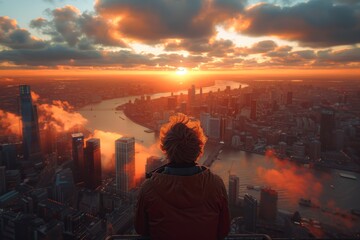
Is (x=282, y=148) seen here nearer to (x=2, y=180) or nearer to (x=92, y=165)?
(x=92, y=165)

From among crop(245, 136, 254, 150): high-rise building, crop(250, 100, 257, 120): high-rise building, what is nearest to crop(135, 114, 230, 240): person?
crop(245, 136, 254, 150): high-rise building

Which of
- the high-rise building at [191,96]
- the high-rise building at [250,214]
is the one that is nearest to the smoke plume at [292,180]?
the high-rise building at [250,214]

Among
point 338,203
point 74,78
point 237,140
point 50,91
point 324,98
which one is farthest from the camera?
point 324,98

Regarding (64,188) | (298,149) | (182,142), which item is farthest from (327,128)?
(182,142)

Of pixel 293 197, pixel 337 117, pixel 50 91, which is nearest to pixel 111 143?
pixel 50 91

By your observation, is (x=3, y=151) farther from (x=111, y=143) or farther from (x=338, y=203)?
(x=338, y=203)

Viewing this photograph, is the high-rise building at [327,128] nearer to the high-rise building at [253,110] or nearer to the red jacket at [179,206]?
the high-rise building at [253,110]
